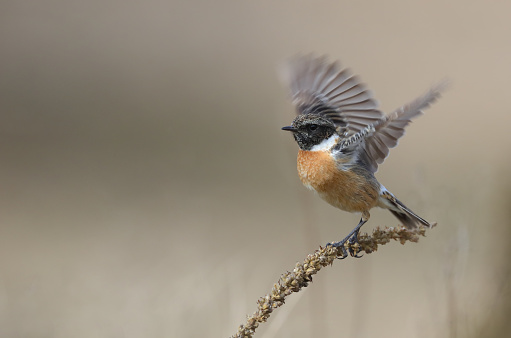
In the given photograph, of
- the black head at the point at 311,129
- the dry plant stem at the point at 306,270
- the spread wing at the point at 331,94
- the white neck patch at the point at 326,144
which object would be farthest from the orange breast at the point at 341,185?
the dry plant stem at the point at 306,270

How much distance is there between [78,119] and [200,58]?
3238mm

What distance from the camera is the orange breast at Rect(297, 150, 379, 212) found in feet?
14.0

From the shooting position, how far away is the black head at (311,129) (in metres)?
4.58

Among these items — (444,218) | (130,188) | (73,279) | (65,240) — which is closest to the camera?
(444,218)

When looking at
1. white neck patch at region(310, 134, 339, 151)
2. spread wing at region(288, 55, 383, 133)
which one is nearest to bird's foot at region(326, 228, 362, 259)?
white neck patch at region(310, 134, 339, 151)

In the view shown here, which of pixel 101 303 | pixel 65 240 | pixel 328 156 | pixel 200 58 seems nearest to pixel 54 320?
pixel 101 303

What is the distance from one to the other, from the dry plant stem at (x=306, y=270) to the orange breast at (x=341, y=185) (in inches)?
27.9

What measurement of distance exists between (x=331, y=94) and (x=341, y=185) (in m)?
1.00

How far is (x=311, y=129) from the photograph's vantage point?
459 cm

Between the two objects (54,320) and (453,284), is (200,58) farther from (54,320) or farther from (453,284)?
(453,284)

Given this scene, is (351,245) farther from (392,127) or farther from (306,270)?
(392,127)

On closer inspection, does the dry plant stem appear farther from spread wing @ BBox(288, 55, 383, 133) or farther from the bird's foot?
spread wing @ BBox(288, 55, 383, 133)

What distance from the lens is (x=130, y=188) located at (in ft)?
33.5

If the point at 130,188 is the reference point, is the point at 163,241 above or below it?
below
